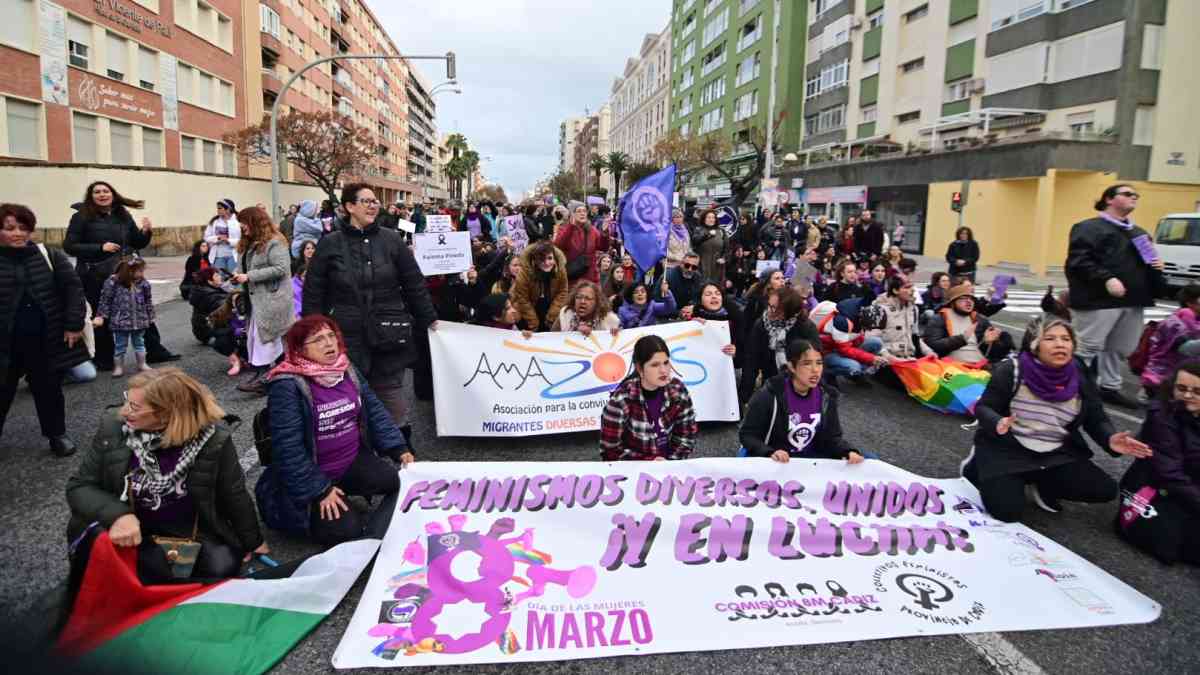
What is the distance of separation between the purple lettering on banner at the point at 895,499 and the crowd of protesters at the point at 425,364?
26 cm

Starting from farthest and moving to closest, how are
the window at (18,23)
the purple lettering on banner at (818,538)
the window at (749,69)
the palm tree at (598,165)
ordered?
the palm tree at (598,165) < the window at (749,69) < the window at (18,23) < the purple lettering on banner at (818,538)

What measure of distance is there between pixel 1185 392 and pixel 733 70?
58.4 meters

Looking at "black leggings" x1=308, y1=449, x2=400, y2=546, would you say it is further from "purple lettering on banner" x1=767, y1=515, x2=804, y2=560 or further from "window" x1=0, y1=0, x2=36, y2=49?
"window" x1=0, y1=0, x2=36, y2=49

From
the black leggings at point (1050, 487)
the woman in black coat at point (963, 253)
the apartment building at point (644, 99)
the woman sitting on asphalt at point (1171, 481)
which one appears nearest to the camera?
the woman sitting on asphalt at point (1171, 481)

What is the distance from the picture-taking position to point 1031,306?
15766 mm

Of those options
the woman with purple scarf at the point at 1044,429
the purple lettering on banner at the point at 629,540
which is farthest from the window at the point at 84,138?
the woman with purple scarf at the point at 1044,429

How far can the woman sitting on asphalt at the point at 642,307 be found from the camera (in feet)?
23.6

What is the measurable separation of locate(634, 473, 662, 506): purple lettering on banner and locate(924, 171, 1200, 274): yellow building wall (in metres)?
26.9

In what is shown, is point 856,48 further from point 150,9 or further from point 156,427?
point 156,427

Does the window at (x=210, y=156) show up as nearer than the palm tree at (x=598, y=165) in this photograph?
Yes

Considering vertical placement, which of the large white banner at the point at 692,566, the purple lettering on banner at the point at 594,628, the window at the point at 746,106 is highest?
the window at the point at 746,106

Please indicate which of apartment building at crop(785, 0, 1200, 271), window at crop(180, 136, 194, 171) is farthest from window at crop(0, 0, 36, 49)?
apartment building at crop(785, 0, 1200, 271)

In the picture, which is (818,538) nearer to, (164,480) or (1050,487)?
(1050,487)

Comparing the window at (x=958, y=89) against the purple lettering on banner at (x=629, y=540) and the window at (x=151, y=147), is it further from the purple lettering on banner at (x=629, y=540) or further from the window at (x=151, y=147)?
the window at (x=151, y=147)
